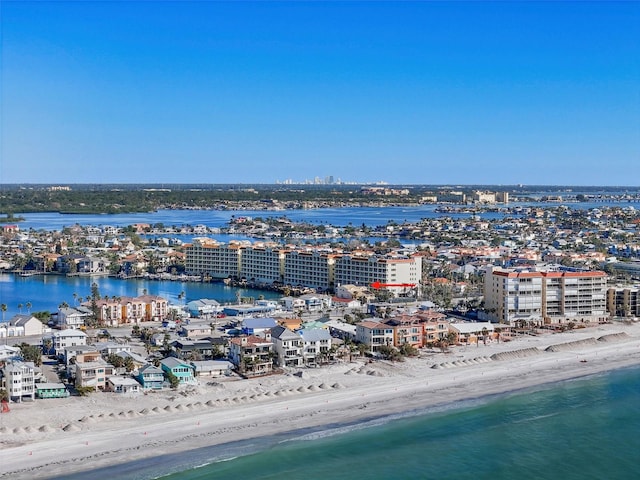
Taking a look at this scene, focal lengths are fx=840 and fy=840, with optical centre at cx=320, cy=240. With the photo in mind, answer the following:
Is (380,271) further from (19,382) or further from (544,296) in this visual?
(19,382)

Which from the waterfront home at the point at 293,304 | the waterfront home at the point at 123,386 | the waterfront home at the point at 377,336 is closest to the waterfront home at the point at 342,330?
the waterfront home at the point at 377,336

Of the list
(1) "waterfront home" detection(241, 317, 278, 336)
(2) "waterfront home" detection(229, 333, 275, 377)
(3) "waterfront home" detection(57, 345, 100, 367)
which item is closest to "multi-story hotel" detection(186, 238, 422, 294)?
(1) "waterfront home" detection(241, 317, 278, 336)

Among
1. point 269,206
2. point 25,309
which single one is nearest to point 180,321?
point 25,309

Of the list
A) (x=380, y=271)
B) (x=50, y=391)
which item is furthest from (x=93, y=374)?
(x=380, y=271)

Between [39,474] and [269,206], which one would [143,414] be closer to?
[39,474]

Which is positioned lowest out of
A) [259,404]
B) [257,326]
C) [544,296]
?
[259,404]

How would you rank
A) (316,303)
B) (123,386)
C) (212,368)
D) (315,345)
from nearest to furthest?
(123,386), (212,368), (315,345), (316,303)
